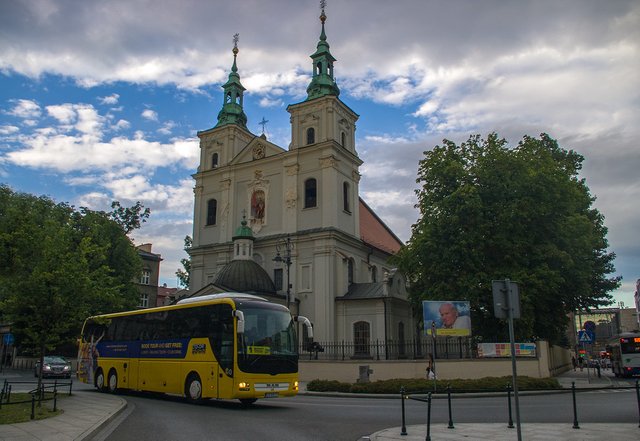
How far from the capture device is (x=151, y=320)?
66.4ft

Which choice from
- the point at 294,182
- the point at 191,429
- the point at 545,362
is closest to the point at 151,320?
the point at 191,429

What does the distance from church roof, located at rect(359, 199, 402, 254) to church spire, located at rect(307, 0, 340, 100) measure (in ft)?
41.0

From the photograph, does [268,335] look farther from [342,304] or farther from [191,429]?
[342,304]

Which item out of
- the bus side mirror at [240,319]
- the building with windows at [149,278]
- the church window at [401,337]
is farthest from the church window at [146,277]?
the bus side mirror at [240,319]

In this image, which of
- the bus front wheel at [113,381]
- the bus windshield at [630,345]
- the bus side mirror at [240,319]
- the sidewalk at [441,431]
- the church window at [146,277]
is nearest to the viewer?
the sidewalk at [441,431]

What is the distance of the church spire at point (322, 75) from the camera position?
4416 cm

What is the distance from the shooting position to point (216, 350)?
16.5m

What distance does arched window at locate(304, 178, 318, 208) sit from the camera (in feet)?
137

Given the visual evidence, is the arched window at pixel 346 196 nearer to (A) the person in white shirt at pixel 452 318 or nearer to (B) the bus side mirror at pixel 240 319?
(A) the person in white shirt at pixel 452 318

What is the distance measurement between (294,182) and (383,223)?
1913 centimetres

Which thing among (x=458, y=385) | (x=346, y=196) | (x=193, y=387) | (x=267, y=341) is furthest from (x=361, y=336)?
(x=267, y=341)

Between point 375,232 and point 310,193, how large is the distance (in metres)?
12.7

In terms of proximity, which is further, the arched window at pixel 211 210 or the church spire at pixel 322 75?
the arched window at pixel 211 210

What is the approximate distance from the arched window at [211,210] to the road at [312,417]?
2879 centimetres
